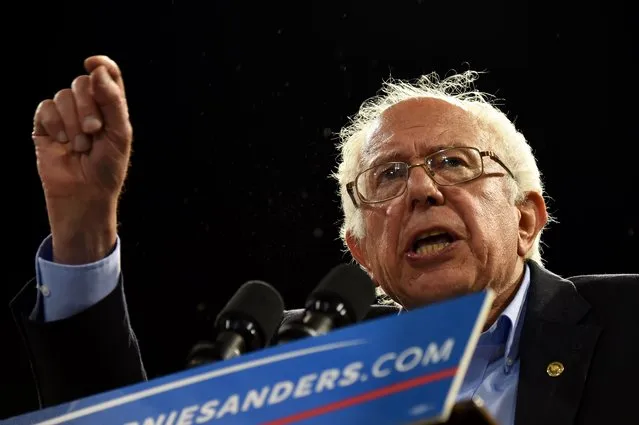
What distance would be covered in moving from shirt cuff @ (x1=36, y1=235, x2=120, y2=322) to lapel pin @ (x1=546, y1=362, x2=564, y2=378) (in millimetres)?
815

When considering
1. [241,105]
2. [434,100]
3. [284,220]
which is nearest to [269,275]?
[284,220]

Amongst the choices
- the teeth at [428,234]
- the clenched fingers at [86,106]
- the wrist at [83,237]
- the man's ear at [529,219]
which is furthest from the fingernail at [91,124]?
the man's ear at [529,219]

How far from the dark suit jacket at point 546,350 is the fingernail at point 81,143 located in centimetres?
22

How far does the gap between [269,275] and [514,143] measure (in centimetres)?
146

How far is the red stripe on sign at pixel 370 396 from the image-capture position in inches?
19.5

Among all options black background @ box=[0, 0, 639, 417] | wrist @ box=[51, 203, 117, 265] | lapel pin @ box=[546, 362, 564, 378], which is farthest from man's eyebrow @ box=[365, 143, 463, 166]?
black background @ box=[0, 0, 639, 417]

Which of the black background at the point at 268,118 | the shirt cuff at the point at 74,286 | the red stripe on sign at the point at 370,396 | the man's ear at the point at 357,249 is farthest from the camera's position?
the black background at the point at 268,118

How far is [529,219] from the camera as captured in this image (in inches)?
75.9

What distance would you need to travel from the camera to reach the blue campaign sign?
0.50 metres

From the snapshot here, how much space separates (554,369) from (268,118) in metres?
1.88

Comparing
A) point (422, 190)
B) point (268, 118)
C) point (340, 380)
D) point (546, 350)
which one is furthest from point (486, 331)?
point (268, 118)

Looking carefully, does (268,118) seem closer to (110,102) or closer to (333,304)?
(110,102)

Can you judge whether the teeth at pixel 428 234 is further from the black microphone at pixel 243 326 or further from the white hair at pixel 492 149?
the black microphone at pixel 243 326

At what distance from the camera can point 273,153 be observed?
3141mm
